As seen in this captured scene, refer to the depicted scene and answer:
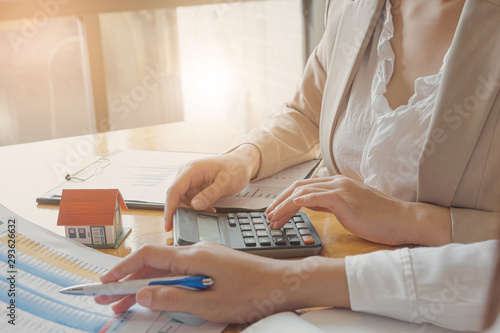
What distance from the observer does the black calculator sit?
0.80 metres

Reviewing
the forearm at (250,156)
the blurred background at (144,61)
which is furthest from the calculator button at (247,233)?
the blurred background at (144,61)

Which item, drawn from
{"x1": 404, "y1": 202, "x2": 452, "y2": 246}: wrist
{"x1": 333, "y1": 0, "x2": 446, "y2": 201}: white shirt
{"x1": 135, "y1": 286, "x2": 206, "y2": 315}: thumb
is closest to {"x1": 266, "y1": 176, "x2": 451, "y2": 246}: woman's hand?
{"x1": 404, "y1": 202, "x2": 452, "y2": 246}: wrist

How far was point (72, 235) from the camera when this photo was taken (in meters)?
0.85

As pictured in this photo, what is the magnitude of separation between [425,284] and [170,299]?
292 mm

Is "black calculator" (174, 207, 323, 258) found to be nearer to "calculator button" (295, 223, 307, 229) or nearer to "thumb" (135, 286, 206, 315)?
"calculator button" (295, 223, 307, 229)

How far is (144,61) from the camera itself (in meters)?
3.25

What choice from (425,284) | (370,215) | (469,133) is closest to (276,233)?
(370,215)

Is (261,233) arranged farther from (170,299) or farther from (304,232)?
(170,299)

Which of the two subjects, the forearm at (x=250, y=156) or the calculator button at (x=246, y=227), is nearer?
the calculator button at (x=246, y=227)

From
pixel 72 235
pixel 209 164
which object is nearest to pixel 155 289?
pixel 72 235

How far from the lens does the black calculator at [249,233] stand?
2.63 feet

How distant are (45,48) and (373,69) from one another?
2316mm

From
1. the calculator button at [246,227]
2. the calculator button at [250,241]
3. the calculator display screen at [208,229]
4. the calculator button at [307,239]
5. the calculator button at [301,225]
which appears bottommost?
the calculator button at [307,239]

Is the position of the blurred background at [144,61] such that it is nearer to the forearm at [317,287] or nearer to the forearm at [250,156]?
the forearm at [250,156]
